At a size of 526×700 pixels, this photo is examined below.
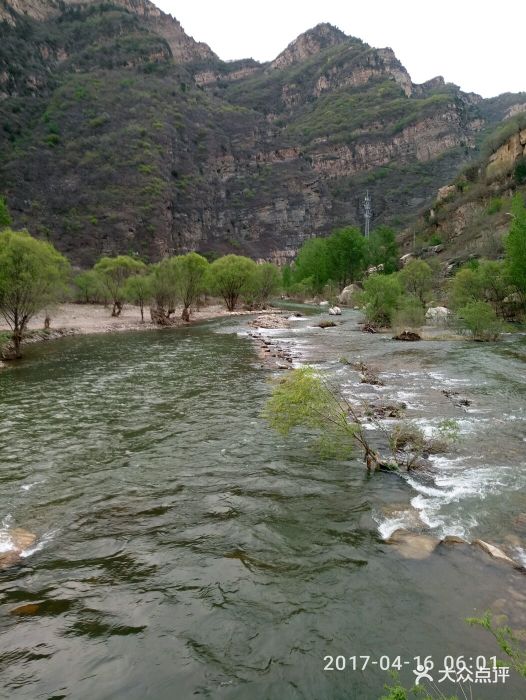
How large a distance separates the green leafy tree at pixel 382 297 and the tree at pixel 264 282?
3676 centimetres

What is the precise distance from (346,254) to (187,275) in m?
52.3

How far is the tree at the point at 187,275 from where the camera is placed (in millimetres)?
56094

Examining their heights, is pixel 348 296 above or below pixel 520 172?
below

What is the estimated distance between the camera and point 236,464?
11.5 meters

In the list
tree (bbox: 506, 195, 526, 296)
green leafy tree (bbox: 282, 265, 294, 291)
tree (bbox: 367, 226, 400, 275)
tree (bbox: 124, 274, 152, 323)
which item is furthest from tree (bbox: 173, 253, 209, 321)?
green leafy tree (bbox: 282, 265, 294, 291)

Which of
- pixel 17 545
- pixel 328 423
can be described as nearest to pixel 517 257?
pixel 328 423

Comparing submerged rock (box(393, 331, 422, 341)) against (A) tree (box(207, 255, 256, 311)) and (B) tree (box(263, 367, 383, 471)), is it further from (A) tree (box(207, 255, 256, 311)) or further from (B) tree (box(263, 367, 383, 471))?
(A) tree (box(207, 255, 256, 311))

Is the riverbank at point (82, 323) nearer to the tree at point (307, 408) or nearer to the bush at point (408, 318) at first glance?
the tree at point (307, 408)

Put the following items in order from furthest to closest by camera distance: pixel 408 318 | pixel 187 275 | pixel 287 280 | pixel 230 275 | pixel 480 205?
pixel 287 280 < pixel 480 205 < pixel 230 275 < pixel 187 275 < pixel 408 318

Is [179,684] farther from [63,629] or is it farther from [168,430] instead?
[168,430]

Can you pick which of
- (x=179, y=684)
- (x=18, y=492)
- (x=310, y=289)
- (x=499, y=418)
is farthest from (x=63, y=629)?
(x=310, y=289)

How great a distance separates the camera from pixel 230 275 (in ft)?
235

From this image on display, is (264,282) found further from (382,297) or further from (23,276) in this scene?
(23,276)

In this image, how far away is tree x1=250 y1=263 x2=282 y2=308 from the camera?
79.8 m
